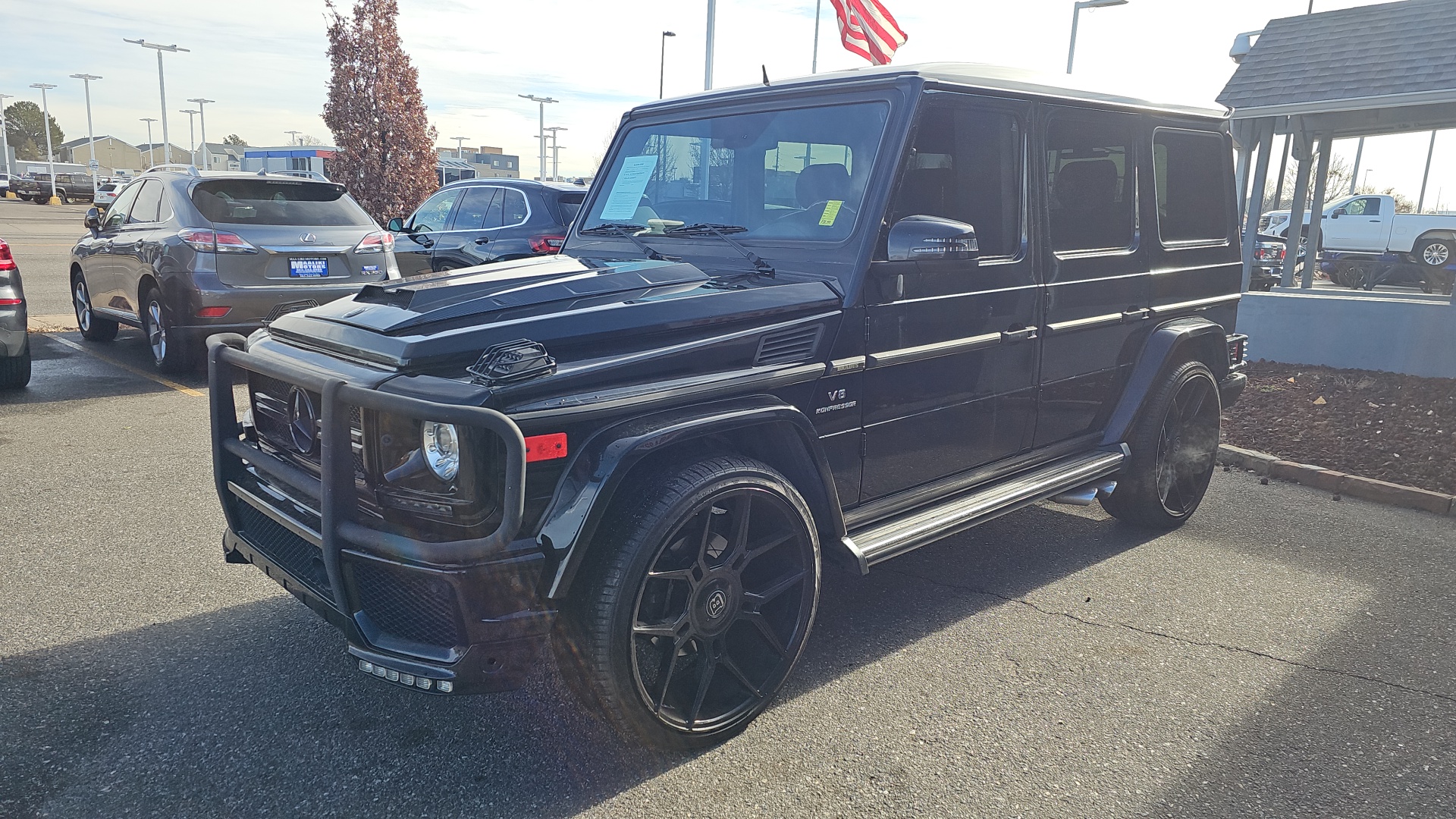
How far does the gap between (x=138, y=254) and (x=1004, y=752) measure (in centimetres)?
848

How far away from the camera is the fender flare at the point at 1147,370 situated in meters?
4.63

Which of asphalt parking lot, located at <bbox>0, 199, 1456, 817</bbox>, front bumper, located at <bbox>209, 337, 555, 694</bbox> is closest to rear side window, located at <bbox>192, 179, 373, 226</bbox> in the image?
asphalt parking lot, located at <bbox>0, 199, 1456, 817</bbox>

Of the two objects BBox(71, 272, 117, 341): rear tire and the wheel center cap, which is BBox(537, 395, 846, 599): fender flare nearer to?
the wheel center cap

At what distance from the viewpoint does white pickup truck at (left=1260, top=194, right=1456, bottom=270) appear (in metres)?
22.1

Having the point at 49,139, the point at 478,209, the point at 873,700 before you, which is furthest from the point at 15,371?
the point at 49,139

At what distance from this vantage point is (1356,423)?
7207 millimetres

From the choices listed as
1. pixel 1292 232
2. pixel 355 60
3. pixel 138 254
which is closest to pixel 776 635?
pixel 138 254

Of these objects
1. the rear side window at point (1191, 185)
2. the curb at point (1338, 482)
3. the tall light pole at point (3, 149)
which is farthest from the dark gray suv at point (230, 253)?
the tall light pole at point (3, 149)

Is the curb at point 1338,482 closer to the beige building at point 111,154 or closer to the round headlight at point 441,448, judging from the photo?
the round headlight at point 441,448

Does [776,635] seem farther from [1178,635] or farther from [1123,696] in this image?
[1178,635]

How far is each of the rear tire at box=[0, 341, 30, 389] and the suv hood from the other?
5721 mm

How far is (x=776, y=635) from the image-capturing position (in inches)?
124

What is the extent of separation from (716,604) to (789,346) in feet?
2.81

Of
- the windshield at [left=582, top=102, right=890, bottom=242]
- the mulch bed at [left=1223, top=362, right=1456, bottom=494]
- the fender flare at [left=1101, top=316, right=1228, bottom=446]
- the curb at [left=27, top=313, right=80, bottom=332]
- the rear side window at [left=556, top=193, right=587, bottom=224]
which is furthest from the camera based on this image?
the curb at [left=27, top=313, right=80, bottom=332]
